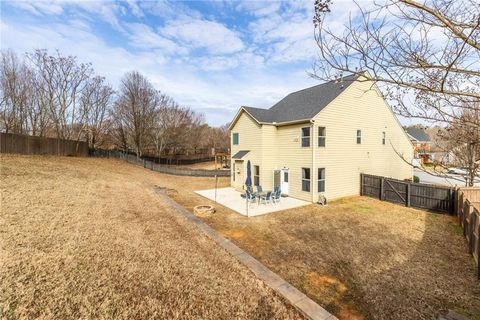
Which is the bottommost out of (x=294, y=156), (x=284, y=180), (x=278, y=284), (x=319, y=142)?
(x=278, y=284)

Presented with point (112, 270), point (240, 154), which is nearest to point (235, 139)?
point (240, 154)

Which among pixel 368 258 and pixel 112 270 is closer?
pixel 112 270

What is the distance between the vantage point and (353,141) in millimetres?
14016

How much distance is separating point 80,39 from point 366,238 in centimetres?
1847

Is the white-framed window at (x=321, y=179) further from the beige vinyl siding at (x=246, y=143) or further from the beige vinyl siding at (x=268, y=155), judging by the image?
the beige vinyl siding at (x=246, y=143)

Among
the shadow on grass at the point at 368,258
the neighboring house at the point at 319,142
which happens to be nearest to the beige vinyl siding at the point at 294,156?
the neighboring house at the point at 319,142

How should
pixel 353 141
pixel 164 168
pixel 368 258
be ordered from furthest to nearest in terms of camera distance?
1. pixel 164 168
2. pixel 353 141
3. pixel 368 258

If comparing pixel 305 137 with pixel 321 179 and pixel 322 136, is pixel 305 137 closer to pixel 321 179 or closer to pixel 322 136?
pixel 322 136

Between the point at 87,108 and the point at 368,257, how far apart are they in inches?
1454

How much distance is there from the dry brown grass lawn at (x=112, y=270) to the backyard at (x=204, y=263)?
2 cm

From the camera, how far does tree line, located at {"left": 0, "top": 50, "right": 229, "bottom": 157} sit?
22.8 metres

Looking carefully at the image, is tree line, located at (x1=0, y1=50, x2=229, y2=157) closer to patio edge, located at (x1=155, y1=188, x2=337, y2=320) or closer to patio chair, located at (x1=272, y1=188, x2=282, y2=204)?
patio chair, located at (x1=272, y1=188, x2=282, y2=204)

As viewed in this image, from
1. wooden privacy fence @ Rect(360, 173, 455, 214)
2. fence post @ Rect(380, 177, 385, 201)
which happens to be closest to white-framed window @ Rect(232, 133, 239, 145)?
wooden privacy fence @ Rect(360, 173, 455, 214)

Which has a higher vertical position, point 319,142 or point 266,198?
point 319,142
